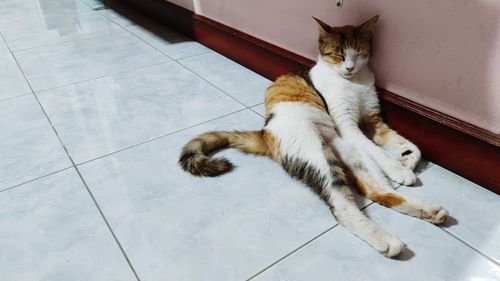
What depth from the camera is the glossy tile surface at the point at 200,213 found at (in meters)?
0.87

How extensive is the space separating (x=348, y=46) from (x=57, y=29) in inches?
84.2

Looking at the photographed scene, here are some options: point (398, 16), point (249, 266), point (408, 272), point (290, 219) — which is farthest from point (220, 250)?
point (398, 16)

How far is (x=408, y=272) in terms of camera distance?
2.71ft

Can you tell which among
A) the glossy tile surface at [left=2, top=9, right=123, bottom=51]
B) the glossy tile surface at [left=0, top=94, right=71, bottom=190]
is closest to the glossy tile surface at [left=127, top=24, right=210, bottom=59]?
the glossy tile surface at [left=2, top=9, right=123, bottom=51]

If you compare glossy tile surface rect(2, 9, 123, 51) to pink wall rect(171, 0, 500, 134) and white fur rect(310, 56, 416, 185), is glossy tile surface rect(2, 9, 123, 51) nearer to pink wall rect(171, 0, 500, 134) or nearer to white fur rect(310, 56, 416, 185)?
pink wall rect(171, 0, 500, 134)

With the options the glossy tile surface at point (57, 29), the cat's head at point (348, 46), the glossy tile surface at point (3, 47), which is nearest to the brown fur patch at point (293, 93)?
the cat's head at point (348, 46)

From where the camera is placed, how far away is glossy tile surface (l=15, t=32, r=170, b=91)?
5.90ft

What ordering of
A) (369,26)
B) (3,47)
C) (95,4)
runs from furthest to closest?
(95,4) → (3,47) → (369,26)

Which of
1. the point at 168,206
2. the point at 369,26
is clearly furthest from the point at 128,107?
the point at 369,26

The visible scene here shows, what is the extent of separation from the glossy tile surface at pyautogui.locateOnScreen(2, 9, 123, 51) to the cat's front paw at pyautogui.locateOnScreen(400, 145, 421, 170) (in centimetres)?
205

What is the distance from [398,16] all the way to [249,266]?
876 mm

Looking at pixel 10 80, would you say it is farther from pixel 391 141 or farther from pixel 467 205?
pixel 467 205

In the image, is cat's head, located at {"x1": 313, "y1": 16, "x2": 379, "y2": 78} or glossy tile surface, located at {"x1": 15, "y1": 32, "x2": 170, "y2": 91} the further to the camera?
glossy tile surface, located at {"x1": 15, "y1": 32, "x2": 170, "y2": 91}

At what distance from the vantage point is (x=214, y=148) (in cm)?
123
